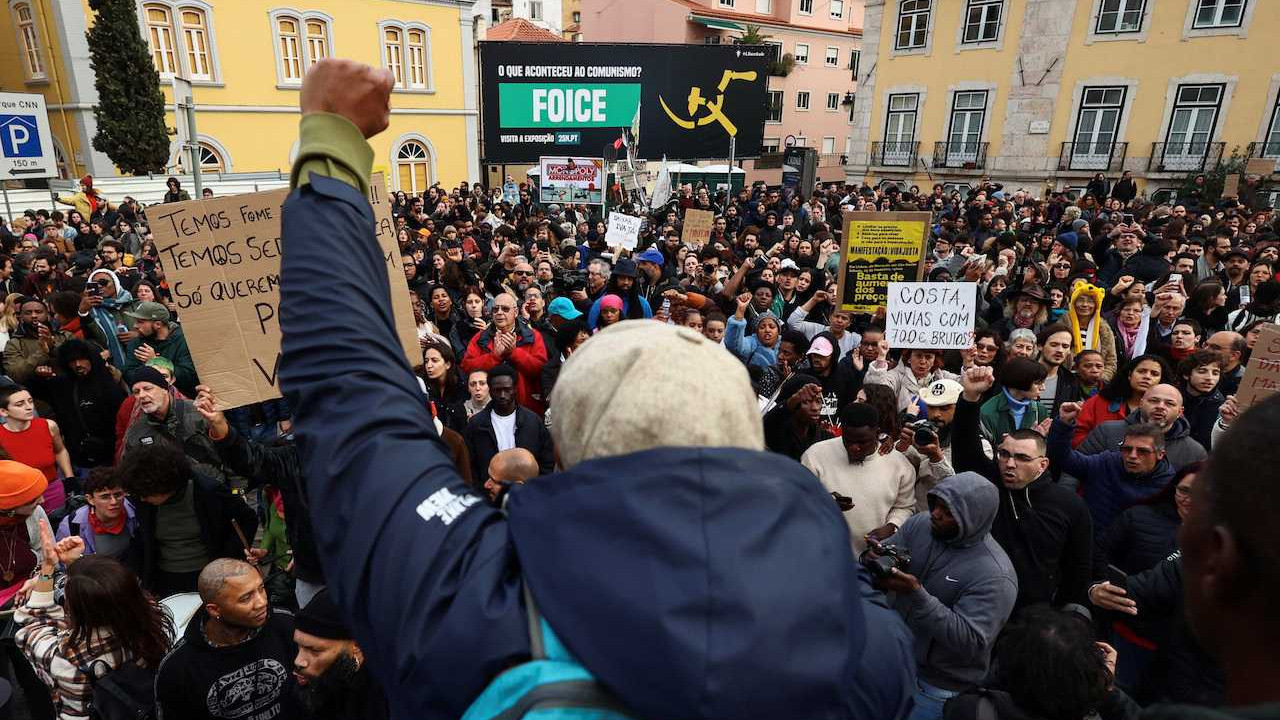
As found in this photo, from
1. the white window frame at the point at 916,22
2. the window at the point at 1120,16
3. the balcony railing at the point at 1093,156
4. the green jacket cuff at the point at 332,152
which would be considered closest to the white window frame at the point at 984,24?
the white window frame at the point at 916,22

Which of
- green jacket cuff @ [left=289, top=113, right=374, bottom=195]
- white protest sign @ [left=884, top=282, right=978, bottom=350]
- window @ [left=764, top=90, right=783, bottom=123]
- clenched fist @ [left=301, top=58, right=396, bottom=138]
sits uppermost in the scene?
window @ [left=764, top=90, right=783, bottom=123]

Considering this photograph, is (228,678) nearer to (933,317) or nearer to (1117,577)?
(1117,577)

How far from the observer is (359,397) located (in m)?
0.83

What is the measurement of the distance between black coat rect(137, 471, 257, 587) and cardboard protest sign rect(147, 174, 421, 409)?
87cm

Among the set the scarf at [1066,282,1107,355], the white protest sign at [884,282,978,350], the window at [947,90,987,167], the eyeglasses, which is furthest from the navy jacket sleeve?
the window at [947,90,987,167]

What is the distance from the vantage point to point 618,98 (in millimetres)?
25906

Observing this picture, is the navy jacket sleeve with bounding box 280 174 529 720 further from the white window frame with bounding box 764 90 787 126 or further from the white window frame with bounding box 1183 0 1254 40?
the white window frame with bounding box 764 90 787 126

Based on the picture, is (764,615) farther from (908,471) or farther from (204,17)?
(204,17)

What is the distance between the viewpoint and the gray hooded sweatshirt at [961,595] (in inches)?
115

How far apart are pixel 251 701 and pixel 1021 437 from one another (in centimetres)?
365

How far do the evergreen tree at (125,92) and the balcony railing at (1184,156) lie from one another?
1314 inches

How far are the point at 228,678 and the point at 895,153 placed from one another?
3219 cm

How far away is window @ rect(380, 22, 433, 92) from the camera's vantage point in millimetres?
27906

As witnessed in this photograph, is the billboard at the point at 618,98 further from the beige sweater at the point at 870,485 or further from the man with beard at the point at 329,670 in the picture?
the man with beard at the point at 329,670
